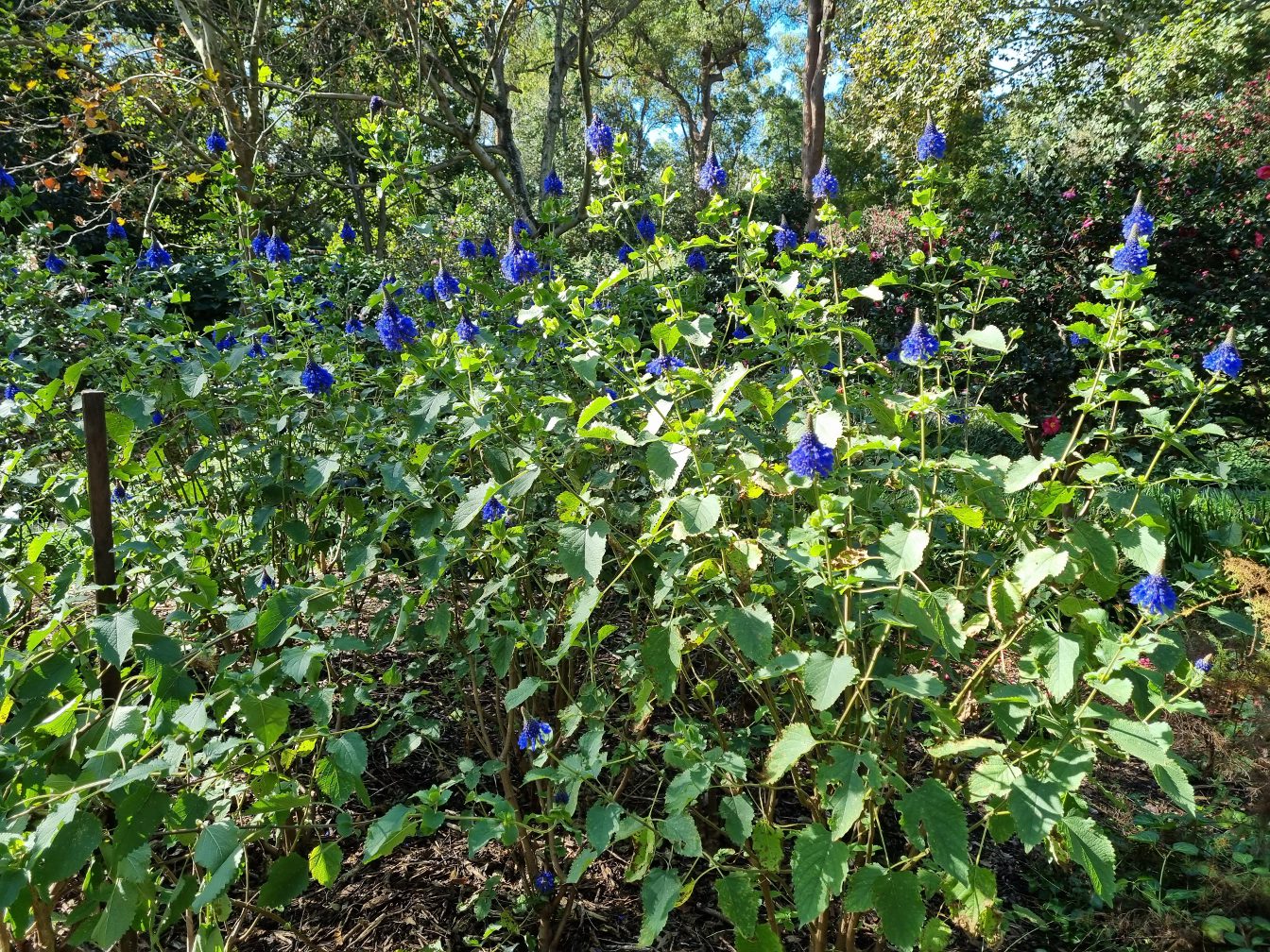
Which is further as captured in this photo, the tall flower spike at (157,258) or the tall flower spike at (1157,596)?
the tall flower spike at (157,258)

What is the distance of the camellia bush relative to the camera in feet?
4.28

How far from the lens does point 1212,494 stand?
162 inches

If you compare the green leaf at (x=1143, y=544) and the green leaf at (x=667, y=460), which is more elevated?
the green leaf at (x=667, y=460)

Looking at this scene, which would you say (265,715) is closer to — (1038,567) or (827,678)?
(827,678)

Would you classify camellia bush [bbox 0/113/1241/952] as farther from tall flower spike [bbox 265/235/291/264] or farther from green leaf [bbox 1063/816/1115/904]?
tall flower spike [bbox 265/235/291/264]

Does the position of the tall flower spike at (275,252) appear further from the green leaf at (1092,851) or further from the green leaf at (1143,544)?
the green leaf at (1092,851)

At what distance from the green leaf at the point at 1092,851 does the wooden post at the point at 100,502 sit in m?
1.77

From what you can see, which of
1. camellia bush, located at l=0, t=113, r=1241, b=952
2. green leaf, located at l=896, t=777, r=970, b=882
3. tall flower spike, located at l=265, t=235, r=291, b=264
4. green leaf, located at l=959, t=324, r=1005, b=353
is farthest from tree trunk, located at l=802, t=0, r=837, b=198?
green leaf, located at l=896, t=777, r=970, b=882

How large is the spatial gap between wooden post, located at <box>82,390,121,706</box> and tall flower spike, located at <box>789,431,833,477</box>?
134cm

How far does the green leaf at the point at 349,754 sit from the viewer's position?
1.29 metres

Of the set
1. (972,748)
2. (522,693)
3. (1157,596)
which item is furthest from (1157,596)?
(522,693)

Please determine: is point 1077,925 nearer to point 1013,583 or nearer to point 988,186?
point 1013,583

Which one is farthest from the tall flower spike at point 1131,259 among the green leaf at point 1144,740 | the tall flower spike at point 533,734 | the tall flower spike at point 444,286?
the tall flower spike at point 444,286

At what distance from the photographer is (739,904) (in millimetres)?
1382
